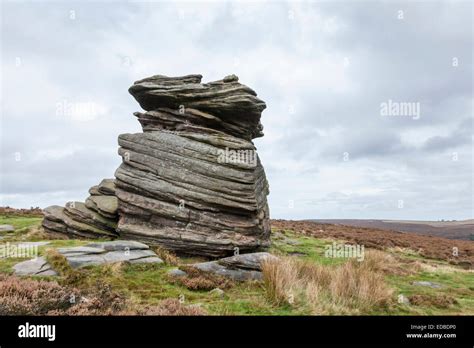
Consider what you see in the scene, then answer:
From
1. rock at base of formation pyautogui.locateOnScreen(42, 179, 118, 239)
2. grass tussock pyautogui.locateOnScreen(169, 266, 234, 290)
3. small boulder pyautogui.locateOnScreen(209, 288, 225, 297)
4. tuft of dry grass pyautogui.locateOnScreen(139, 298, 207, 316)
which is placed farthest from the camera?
rock at base of formation pyautogui.locateOnScreen(42, 179, 118, 239)

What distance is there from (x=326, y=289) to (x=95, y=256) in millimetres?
10801

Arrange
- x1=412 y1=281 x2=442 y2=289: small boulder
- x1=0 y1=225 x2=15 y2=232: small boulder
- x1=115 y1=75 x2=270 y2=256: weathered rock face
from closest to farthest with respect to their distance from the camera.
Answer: x1=412 y1=281 x2=442 y2=289: small boulder < x1=115 y1=75 x2=270 y2=256: weathered rock face < x1=0 y1=225 x2=15 y2=232: small boulder

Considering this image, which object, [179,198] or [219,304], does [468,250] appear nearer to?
[179,198]

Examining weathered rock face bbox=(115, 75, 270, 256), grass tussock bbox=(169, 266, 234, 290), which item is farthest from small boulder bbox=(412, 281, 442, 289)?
grass tussock bbox=(169, 266, 234, 290)

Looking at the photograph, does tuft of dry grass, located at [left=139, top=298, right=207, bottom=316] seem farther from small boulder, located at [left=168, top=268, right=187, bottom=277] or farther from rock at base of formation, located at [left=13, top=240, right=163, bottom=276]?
rock at base of formation, located at [left=13, top=240, right=163, bottom=276]

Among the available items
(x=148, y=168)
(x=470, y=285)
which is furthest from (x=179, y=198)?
(x=470, y=285)

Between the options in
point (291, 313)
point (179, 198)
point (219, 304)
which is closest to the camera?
point (291, 313)

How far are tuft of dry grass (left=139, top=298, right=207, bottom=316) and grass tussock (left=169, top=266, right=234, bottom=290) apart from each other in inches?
104

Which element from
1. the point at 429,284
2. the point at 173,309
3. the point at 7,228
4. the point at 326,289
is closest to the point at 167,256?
the point at 173,309

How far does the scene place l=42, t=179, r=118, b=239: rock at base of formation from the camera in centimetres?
2181

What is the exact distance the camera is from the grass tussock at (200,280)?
47.4 feet

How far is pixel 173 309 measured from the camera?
11.1 metres
